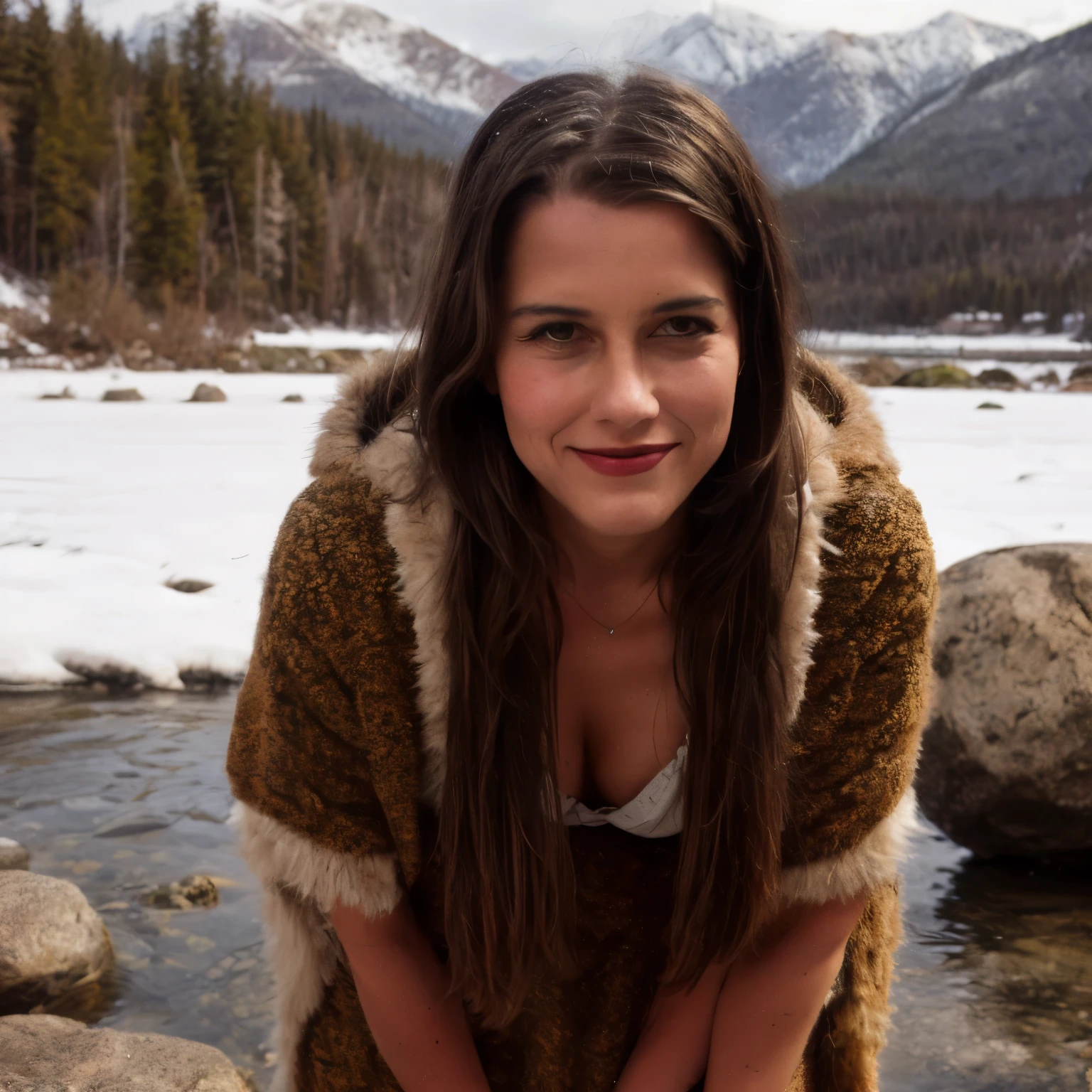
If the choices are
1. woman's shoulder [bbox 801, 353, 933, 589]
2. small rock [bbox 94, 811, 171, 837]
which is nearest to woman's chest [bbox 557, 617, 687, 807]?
woman's shoulder [bbox 801, 353, 933, 589]

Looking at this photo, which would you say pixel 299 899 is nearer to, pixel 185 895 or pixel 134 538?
pixel 185 895

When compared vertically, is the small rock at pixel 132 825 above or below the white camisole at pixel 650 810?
below

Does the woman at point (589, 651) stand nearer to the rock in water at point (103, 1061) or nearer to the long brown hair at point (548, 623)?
the long brown hair at point (548, 623)

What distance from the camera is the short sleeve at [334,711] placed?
1.42m

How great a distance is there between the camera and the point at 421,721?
1.50 metres

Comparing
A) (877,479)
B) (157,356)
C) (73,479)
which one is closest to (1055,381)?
(157,356)

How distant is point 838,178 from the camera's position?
13012 centimetres

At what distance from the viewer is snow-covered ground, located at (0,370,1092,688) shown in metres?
4.96

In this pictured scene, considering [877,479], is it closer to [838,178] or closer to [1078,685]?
[1078,685]

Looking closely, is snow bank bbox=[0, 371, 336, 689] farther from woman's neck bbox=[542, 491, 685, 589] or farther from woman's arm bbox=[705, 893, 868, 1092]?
woman's arm bbox=[705, 893, 868, 1092]

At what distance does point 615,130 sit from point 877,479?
581 millimetres

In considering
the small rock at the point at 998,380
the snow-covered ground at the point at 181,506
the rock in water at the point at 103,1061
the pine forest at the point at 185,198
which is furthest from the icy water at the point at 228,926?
the pine forest at the point at 185,198

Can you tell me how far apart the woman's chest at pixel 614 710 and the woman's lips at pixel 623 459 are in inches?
12.3

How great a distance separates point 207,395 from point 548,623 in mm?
16162
